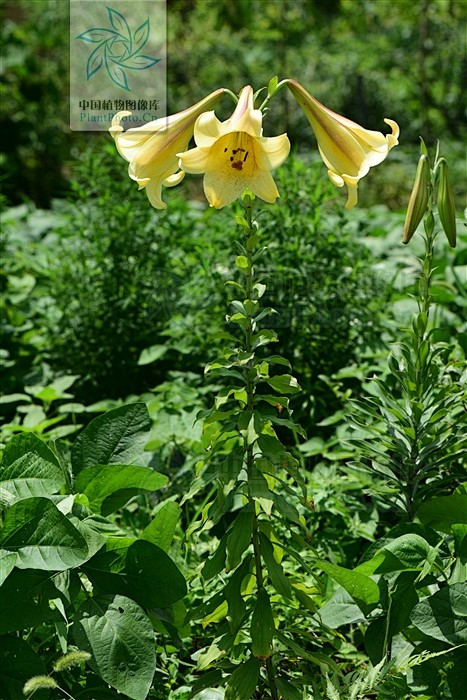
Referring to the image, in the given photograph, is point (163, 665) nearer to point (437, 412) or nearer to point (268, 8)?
point (437, 412)

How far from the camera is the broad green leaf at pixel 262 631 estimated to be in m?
2.04

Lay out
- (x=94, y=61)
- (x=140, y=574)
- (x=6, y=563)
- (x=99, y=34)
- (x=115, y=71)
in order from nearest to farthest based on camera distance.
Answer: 1. (x=6, y=563)
2. (x=140, y=574)
3. (x=99, y=34)
4. (x=115, y=71)
5. (x=94, y=61)

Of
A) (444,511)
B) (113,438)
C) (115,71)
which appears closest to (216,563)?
(113,438)

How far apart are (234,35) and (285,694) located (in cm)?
949

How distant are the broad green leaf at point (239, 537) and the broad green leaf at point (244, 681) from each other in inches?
9.5

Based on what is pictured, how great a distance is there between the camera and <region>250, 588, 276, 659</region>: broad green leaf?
6.70ft

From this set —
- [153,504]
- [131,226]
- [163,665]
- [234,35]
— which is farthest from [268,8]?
[163,665]

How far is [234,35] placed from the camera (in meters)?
10.5

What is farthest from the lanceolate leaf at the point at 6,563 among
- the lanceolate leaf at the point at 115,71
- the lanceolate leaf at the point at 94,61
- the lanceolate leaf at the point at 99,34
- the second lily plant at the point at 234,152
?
the lanceolate leaf at the point at 94,61

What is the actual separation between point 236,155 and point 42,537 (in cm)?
93

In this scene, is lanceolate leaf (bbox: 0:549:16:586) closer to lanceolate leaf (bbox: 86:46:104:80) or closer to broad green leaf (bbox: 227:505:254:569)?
broad green leaf (bbox: 227:505:254:569)

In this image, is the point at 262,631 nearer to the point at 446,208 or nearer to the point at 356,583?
the point at 356,583

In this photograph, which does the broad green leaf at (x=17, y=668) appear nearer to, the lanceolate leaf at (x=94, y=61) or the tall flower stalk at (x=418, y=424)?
the tall flower stalk at (x=418, y=424)

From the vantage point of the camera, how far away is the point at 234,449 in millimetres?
2861
